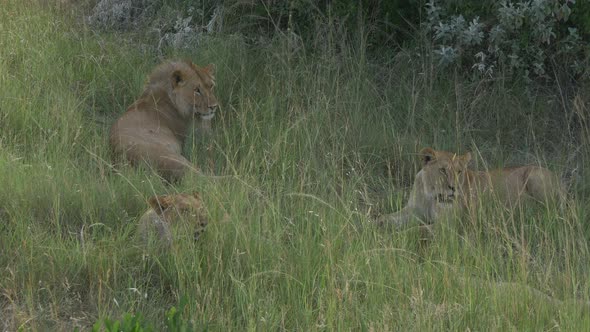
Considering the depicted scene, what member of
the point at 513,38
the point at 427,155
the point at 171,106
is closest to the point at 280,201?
the point at 427,155

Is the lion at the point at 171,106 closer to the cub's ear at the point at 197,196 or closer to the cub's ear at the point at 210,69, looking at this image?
the cub's ear at the point at 210,69

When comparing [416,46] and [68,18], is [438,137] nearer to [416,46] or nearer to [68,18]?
[416,46]

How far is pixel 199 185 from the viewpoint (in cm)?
554

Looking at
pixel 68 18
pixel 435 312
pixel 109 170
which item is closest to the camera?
pixel 435 312

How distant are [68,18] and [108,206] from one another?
357 centimetres

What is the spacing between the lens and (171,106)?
7211 mm

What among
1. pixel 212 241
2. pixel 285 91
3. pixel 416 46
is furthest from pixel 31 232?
pixel 416 46

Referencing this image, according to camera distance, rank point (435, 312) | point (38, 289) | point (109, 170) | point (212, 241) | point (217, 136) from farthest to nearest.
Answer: point (217, 136), point (109, 170), point (212, 241), point (38, 289), point (435, 312)

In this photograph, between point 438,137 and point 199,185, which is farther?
point 438,137

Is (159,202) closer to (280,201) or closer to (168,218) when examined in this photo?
(168,218)

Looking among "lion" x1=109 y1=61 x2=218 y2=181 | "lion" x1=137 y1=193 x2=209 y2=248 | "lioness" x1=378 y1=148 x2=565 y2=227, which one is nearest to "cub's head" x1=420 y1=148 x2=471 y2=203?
"lioness" x1=378 y1=148 x2=565 y2=227

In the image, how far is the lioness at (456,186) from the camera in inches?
230

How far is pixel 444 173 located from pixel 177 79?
206cm

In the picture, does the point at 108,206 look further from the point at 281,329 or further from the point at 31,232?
the point at 281,329
